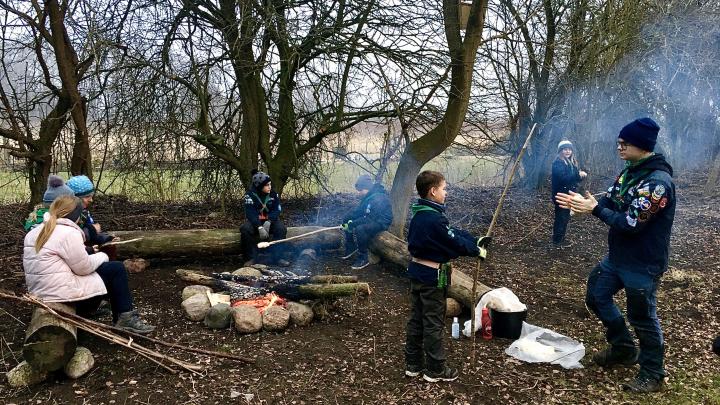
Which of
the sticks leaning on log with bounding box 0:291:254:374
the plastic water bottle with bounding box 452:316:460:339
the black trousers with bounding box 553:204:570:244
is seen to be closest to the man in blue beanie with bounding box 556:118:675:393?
the plastic water bottle with bounding box 452:316:460:339

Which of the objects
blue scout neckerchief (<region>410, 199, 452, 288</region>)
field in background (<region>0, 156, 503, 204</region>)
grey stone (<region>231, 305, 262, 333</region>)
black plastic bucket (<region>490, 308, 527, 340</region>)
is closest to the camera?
blue scout neckerchief (<region>410, 199, 452, 288</region>)

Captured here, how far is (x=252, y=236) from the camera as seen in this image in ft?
21.9

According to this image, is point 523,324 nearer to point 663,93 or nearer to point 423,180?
point 423,180

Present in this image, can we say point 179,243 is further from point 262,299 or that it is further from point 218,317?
point 218,317

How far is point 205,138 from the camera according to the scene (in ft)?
25.6

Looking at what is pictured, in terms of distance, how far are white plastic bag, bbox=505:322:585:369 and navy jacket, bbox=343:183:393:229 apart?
2.75m

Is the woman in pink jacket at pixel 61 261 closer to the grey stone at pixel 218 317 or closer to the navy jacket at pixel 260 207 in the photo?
the grey stone at pixel 218 317

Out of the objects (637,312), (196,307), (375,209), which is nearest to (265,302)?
(196,307)

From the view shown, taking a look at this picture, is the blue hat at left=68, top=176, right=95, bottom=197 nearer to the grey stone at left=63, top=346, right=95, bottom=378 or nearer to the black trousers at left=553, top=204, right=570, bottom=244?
the grey stone at left=63, top=346, right=95, bottom=378

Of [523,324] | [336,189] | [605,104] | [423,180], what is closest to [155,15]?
[336,189]

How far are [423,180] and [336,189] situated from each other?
726 cm

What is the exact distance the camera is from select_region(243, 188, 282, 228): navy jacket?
6.70m

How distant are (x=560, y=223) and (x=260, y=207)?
431 centimetres

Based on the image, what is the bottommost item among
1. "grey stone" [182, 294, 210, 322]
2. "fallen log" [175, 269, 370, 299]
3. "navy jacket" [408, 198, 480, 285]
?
"grey stone" [182, 294, 210, 322]
